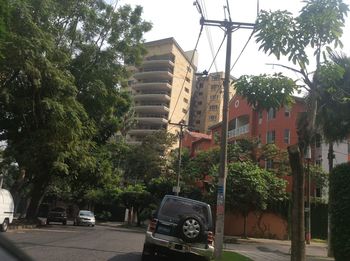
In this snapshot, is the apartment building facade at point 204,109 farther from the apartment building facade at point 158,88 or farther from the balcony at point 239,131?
the balcony at point 239,131

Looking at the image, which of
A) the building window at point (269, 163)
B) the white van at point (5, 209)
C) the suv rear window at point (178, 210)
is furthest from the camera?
the building window at point (269, 163)

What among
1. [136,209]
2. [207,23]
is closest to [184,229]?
[207,23]

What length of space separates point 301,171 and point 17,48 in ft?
52.4

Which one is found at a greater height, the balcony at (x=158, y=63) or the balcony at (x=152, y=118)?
the balcony at (x=158, y=63)

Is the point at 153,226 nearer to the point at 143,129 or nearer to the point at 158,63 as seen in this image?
the point at 143,129

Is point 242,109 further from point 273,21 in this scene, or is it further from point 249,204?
point 273,21

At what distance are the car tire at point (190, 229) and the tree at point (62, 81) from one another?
10.5 metres

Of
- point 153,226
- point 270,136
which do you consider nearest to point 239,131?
point 270,136

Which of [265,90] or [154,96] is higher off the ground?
[154,96]

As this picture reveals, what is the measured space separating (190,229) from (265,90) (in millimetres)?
5722

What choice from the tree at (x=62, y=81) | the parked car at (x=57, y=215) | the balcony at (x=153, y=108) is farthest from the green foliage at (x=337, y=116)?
the balcony at (x=153, y=108)

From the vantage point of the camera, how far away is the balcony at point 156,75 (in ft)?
341

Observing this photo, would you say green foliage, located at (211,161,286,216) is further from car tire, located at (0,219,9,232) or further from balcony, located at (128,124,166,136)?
balcony, located at (128,124,166,136)

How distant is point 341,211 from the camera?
13.9 metres
